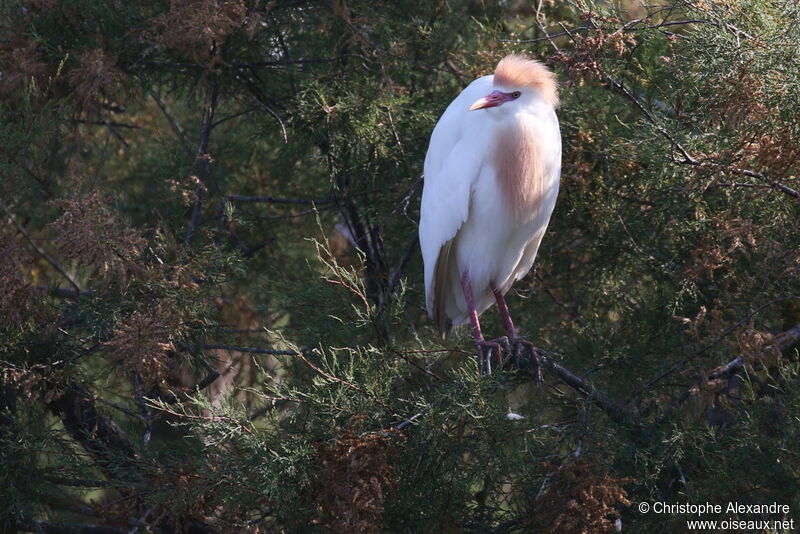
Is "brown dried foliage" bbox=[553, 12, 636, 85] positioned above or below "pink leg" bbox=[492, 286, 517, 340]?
above

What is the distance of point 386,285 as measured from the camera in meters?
3.85

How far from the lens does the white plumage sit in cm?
320

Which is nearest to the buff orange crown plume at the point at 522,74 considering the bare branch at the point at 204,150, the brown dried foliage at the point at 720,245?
the brown dried foliage at the point at 720,245

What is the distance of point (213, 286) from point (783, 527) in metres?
1.85

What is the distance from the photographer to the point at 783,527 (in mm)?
2383

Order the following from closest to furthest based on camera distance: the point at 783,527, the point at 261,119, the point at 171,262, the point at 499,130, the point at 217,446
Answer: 1. the point at 783,527
2. the point at 217,446
3. the point at 171,262
4. the point at 499,130
5. the point at 261,119

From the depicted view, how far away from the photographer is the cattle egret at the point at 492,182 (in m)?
3.19

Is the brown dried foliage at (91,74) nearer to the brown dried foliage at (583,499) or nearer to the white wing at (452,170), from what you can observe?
the white wing at (452,170)

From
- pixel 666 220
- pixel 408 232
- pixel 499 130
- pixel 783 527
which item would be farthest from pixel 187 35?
pixel 783 527

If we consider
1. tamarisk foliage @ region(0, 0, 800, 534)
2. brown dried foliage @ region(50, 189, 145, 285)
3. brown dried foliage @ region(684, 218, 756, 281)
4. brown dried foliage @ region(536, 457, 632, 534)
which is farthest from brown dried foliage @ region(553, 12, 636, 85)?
brown dried foliage @ region(50, 189, 145, 285)

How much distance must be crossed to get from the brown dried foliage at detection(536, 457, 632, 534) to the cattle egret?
71 cm

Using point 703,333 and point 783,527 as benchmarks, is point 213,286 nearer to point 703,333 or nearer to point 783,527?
point 703,333

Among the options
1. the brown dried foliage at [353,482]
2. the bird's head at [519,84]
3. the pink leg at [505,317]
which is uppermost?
the bird's head at [519,84]

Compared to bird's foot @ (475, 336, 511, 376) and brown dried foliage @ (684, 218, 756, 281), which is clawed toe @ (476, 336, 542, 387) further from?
brown dried foliage @ (684, 218, 756, 281)
